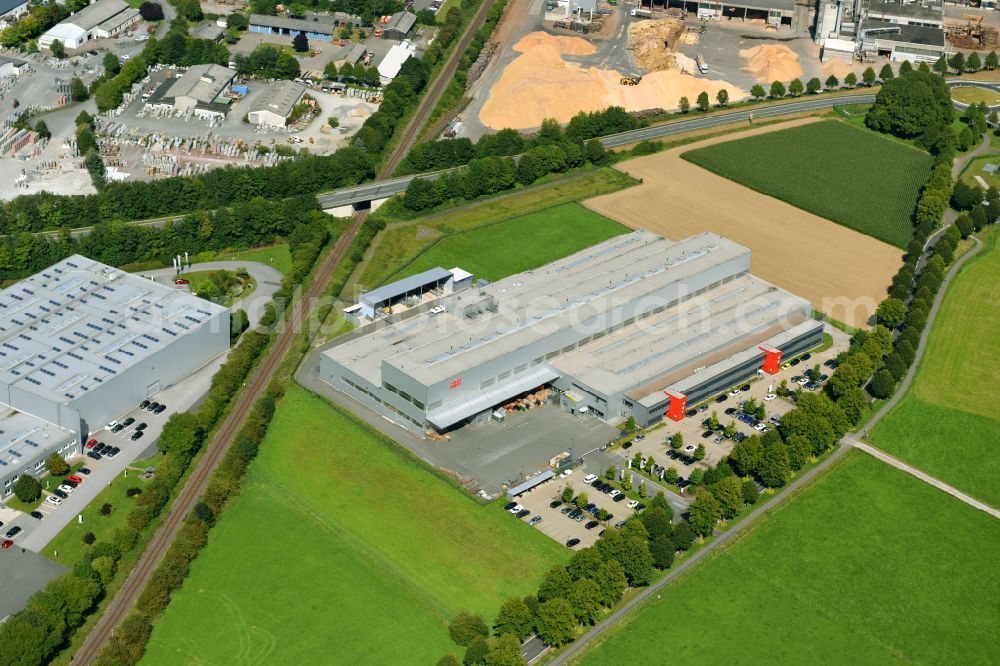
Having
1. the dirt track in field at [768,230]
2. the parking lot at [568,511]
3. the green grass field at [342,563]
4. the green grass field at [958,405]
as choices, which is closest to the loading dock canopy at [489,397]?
the green grass field at [342,563]

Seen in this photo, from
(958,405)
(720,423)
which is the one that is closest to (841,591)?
(720,423)

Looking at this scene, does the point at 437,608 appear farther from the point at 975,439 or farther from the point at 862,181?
the point at 862,181

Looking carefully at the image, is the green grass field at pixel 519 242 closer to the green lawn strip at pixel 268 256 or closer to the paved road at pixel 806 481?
the green lawn strip at pixel 268 256

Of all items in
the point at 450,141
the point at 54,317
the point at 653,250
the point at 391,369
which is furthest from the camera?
the point at 450,141

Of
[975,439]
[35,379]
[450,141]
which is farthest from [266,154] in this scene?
[975,439]

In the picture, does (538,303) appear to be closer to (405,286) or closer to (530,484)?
(405,286)

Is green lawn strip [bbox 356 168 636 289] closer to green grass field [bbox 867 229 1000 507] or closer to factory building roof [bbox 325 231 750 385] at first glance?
factory building roof [bbox 325 231 750 385]
